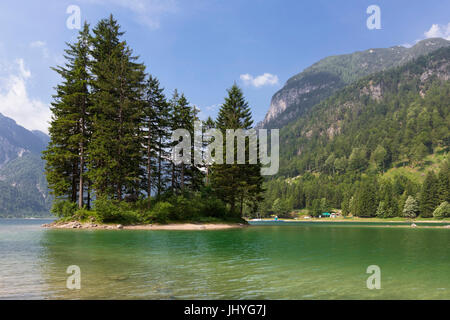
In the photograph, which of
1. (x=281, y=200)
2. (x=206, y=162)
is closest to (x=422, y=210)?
(x=281, y=200)

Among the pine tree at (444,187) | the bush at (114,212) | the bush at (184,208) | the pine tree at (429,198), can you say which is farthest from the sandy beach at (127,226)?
the pine tree at (444,187)

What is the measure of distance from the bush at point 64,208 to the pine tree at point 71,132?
1.23 m

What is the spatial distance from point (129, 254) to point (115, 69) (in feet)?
133

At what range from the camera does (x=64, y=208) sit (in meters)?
47.2

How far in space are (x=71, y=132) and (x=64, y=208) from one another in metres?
12.1

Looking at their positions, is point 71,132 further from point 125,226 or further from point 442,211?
point 442,211

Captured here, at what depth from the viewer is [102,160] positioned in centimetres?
4884

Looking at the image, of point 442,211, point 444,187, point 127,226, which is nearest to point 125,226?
point 127,226

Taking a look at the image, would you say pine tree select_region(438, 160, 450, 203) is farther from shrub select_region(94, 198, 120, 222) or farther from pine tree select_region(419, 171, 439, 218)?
shrub select_region(94, 198, 120, 222)

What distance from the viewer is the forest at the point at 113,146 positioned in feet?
152

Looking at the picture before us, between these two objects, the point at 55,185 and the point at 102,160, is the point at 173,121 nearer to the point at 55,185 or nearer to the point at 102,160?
the point at 102,160

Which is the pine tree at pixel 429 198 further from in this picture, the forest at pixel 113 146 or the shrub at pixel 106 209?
the shrub at pixel 106 209

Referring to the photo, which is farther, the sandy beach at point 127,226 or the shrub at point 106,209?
the sandy beach at point 127,226
